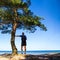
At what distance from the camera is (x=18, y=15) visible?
17.7 meters

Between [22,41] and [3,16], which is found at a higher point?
[3,16]

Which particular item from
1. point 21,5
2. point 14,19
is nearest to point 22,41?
point 14,19

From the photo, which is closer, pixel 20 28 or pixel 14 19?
pixel 14 19

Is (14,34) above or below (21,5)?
below

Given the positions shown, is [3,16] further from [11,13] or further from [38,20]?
Answer: [38,20]

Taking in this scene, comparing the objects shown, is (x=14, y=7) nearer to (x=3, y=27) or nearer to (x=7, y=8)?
(x=7, y=8)

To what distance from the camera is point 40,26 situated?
17.9 m

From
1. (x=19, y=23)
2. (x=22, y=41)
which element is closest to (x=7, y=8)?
(x=19, y=23)

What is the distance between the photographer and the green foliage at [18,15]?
1680 centimetres

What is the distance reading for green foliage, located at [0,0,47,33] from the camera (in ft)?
55.1

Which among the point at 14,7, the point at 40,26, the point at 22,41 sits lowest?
the point at 22,41

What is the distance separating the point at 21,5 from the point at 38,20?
1.85 metres

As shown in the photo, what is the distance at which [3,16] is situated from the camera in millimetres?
16891

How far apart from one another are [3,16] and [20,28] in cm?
243
